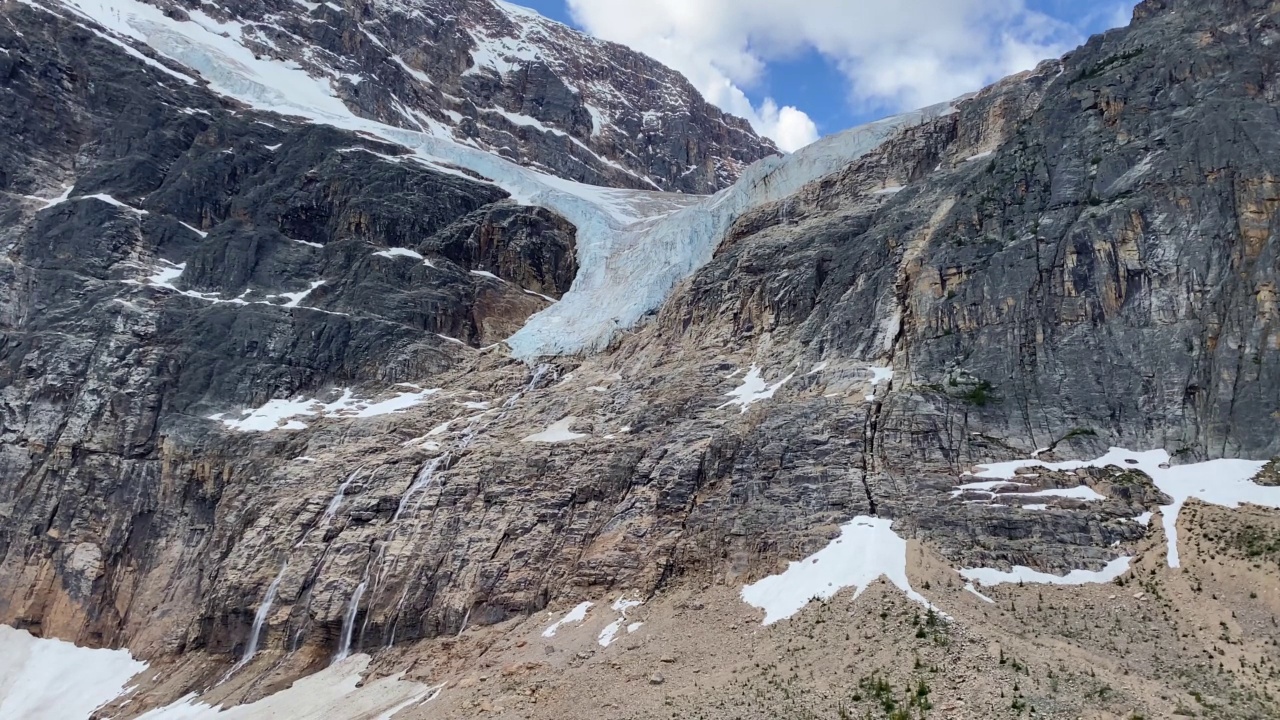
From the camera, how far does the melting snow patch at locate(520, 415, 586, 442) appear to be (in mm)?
43406

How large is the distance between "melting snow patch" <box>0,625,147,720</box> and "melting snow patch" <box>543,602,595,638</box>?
74.0ft

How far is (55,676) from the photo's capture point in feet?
146

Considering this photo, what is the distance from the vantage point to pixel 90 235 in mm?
64312

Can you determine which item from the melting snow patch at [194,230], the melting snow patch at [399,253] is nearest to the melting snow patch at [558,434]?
the melting snow patch at [399,253]

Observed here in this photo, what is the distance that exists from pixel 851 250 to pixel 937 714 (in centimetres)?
2842

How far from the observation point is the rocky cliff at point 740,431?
2672 cm

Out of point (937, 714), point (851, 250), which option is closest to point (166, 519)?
point (851, 250)

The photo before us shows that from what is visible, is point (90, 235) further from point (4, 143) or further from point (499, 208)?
point (499, 208)

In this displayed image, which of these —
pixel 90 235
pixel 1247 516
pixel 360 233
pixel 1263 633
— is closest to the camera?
pixel 1263 633

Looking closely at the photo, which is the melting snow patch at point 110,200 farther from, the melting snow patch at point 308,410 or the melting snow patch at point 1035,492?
the melting snow patch at point 1035,492

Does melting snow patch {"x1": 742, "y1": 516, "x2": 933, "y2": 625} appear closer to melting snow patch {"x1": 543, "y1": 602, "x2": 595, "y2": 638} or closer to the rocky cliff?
the rocky cliff

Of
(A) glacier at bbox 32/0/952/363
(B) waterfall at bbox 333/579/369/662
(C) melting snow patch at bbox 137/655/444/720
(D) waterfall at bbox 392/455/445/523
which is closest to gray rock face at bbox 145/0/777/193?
(A) glacier at bbox 32/0/952/363

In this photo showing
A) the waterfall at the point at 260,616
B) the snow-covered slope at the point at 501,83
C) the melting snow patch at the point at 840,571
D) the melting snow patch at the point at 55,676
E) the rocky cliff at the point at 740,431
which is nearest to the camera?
the rocky cliff at the point at 740,431

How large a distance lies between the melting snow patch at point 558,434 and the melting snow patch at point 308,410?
1142 cm
